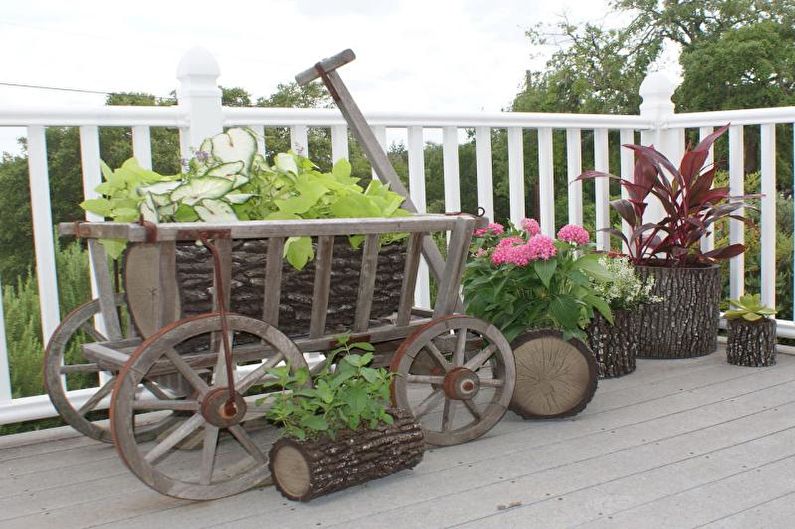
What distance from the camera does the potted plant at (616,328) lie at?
293cm

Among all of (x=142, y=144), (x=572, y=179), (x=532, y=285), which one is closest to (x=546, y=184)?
(x=572, y=179)

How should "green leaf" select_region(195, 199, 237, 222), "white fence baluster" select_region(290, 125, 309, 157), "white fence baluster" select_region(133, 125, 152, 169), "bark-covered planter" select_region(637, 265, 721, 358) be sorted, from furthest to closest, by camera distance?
"bark-covered planter" select_region(637, 265, 721, 358) → "white fence baluster" select_region(290, 125, 309, 157) → "white fence baluster" select_region(133, 125, 152, 169) → "green leaf" select_region(195, 199, 237, 222)

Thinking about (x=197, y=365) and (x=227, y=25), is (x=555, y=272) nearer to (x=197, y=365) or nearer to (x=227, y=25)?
(x=197, y=365)

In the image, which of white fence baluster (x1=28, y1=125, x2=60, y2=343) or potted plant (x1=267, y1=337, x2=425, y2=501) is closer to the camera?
potted plant (x1=267, y1=337, x2=425, y2=501)

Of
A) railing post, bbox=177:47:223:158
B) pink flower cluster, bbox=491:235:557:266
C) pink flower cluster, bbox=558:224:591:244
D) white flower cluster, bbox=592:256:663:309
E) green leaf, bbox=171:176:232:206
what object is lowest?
white flower cluster, bbox=592:256:663:309

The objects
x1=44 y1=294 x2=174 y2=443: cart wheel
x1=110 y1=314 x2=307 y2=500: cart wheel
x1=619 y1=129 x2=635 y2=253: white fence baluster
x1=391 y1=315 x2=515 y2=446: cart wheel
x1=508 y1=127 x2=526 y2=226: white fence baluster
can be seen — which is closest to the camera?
x1=110 y1=314 x2=307 y2=500: cart wheel

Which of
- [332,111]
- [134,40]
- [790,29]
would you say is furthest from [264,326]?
[134,40]

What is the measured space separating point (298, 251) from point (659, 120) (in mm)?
2362

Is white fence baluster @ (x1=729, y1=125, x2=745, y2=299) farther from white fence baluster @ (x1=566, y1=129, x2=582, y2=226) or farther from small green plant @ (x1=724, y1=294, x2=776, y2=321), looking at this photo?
white fence baluster @ (x1=566, y1=129, x2=582, y2=226)

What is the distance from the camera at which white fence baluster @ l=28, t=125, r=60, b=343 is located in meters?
2.38

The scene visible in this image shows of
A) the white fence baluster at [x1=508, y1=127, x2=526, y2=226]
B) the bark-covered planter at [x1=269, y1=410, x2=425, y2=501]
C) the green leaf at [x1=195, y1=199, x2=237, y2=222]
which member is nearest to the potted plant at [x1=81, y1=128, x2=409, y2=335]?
the green leaf at [x1=195, y1=199, x2=237, y2=222]

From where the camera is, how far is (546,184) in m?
3.50

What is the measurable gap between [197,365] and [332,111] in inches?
51.0

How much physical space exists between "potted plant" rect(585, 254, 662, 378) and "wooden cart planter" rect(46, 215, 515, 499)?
2.28ft
